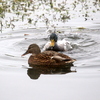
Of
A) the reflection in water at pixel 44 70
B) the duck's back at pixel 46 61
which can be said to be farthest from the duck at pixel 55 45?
the reflection in water at pixel 44 70

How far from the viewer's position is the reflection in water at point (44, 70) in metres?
7.86

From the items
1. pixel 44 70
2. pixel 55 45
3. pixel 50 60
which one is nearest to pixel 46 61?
pixel 50 60

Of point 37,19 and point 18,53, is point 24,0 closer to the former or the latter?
point 37,19

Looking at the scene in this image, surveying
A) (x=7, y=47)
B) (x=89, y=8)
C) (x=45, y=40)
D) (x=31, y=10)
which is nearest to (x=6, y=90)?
(x=7, y=47)

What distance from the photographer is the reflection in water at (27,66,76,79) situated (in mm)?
7861

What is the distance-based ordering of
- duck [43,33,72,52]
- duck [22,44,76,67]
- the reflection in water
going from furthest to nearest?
Result: duck [43,33,72,52]
duck [22,44,76,67]
the reflection in water

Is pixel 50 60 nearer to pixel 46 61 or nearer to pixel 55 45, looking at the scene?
pixel 46 61

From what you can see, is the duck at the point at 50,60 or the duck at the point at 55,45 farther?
the duck at the point at 55,45

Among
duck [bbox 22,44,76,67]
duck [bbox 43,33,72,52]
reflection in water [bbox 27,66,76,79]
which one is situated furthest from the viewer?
duck [bbox 43,33,72,52]

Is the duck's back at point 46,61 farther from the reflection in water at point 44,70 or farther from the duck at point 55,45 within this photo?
the duck at point 55,45

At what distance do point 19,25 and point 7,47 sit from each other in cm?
293

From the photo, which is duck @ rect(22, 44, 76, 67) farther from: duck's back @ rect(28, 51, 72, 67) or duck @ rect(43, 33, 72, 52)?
duck @ rect(43, 33, 72, 52)

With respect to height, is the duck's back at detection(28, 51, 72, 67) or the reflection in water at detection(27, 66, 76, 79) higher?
the duck's back at detection(28, 51, 72, 67)

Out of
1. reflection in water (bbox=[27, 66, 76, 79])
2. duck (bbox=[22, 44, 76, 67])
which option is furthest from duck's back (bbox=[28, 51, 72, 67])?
reflection in water (bbox=[27, 66, 76, 79])
